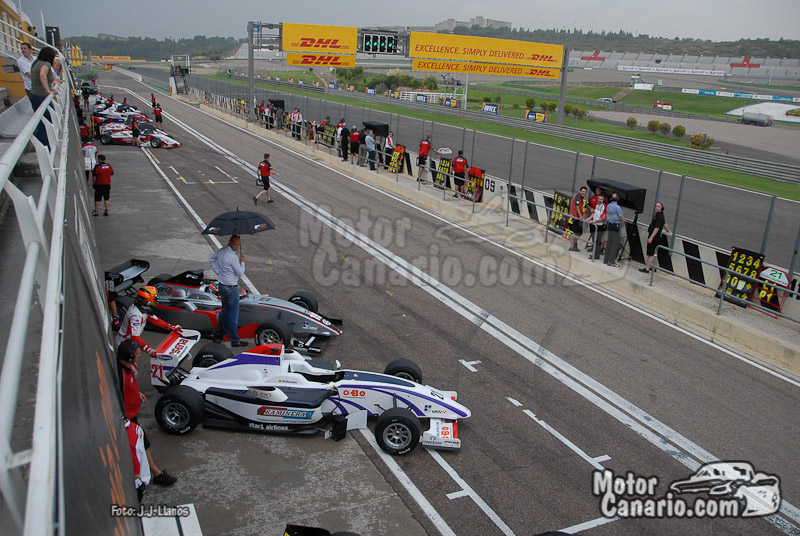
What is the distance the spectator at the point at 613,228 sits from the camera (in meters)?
14.3

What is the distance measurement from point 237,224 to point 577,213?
9765mm

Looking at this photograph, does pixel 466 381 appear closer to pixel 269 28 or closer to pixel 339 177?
pixel 339 177

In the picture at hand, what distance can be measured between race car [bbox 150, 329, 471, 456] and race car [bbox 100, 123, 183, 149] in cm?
2840

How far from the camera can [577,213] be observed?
16.4m

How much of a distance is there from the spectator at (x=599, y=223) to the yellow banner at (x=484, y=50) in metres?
28.5

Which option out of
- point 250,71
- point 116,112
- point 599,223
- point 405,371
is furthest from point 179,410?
point 116,112

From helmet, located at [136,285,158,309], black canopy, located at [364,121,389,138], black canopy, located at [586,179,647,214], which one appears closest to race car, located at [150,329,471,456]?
helmet, located at [136,285,158,309]

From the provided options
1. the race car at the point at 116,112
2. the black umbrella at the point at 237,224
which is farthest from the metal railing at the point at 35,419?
the race car at the point at 116,112

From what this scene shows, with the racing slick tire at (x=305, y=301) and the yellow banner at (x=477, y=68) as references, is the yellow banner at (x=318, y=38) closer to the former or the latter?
the yellow banner at (x=477, y=68)

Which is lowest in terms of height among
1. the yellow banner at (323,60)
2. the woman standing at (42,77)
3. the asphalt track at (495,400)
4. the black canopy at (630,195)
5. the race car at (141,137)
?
the asphalt track at (495,400)

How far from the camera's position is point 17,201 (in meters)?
2.91

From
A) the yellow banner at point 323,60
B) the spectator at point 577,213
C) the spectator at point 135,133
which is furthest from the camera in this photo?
the yellow banner at point 323,60

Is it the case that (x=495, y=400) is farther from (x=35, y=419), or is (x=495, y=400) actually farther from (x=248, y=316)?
(x=35, y=419)

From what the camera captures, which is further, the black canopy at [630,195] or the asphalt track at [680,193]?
Result: the black canopy at [630,195]
